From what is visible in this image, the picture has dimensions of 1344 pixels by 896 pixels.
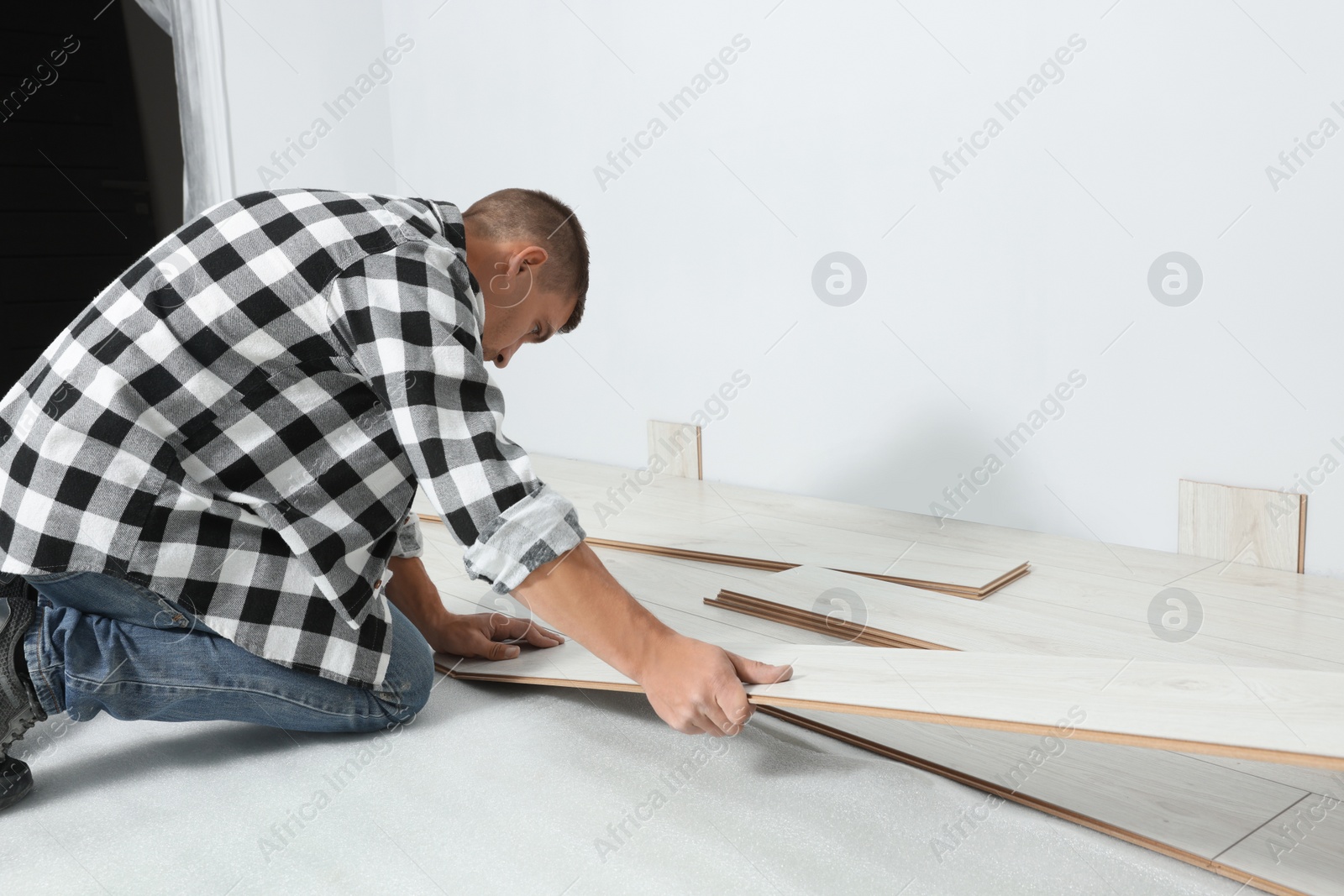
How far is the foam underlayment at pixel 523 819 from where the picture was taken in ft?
4.04

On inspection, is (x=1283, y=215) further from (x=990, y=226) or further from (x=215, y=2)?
(x=215, y=2)

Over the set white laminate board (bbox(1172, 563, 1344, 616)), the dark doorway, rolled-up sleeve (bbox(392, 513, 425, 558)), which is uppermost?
white laminate board (bbox(1172, 563, 1344, 616))

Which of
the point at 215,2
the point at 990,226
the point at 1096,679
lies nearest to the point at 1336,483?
the point at 990,226

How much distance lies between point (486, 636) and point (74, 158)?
3278 millimetres

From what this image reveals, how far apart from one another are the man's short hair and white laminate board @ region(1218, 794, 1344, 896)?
1.21 m

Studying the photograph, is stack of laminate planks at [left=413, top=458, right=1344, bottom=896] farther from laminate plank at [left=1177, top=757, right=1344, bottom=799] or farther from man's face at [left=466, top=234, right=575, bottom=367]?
man's face at [left=466, top=234, right=575, bottom=367]

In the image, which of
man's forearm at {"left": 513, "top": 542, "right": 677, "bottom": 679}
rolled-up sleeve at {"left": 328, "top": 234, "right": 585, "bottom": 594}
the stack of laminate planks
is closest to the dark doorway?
the stack of laminate planks

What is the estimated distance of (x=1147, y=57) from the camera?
7.50 feet

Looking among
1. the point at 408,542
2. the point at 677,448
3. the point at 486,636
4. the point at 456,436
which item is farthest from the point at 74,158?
the point at 456,436

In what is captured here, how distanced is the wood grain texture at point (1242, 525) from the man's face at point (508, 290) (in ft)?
5.36

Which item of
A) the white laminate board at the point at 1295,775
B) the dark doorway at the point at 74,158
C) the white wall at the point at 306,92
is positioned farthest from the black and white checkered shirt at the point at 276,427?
the white wall at the point at 306,92

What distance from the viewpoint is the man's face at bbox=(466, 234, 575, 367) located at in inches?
60.6

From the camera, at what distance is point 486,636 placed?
1.89m

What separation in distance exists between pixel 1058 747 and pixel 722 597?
825mm
